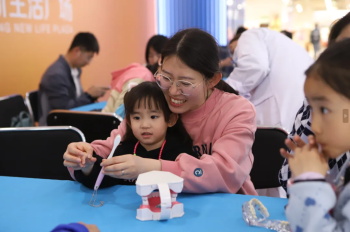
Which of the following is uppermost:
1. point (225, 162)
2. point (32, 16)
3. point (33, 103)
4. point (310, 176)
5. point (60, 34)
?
point (32, 16)

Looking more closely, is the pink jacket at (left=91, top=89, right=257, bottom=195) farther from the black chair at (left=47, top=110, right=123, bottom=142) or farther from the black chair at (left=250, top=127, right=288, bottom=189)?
the black chair at (left=47, top=110, right=123, bottom=142)

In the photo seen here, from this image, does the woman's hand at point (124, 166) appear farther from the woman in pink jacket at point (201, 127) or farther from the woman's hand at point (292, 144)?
the woman's hand at point (292, 144)

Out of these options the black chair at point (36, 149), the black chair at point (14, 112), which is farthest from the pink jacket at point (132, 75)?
the black chair at point (36, 149)

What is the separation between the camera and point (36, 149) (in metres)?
1.77

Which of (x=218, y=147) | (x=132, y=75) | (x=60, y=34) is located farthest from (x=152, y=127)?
(x=60, y=34)

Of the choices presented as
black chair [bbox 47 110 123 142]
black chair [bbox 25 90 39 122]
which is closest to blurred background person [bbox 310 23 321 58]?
black chair [bbox 25 90 39 122]

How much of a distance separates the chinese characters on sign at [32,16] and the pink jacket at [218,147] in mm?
2377

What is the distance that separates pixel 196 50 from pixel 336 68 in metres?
0.62

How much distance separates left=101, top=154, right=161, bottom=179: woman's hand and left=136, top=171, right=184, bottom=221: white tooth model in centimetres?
10

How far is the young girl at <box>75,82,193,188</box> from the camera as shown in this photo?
134 cm

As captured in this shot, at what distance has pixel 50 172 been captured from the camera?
1.80 meters

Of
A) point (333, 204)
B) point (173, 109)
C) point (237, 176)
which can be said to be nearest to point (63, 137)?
point (173, 109)

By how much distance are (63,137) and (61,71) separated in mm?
1926

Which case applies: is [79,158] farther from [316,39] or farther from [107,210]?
[316,39]
